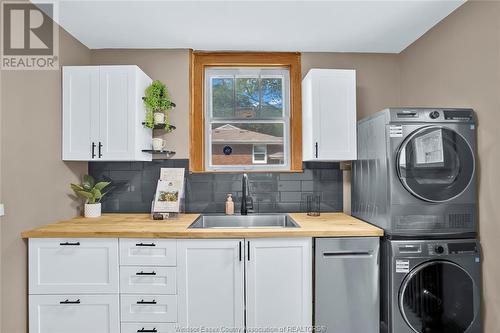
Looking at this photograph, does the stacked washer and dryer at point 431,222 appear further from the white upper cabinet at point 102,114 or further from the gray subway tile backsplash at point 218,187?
the white upper cabinet at point 102,114

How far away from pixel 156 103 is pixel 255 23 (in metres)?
1.08

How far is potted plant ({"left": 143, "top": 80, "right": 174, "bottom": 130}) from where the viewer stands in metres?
2.57

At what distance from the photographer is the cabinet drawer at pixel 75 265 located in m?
2.07

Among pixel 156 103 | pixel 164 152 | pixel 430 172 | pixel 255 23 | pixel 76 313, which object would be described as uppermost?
pixel 255 23

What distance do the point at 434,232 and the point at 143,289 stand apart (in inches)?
80.9

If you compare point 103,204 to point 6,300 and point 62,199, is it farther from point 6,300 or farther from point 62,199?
point 6,300

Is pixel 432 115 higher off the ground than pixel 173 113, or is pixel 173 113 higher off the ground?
pixel 173 113

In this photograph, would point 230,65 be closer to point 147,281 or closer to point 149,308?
point 147,281

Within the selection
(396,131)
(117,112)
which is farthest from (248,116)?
(396,131)

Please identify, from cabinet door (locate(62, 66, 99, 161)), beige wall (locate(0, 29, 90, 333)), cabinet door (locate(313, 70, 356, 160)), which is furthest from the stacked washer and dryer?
beige wall (locate(0, 29, 90, 333))

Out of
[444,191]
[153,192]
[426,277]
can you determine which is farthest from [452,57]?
[153,192]

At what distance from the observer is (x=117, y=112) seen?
2455mm

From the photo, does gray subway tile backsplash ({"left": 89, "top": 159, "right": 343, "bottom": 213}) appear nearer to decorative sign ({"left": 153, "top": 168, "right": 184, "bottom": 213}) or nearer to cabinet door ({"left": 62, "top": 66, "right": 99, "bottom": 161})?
decorative sign ({"left": 153, "top": 168, "right": 184, "bottom": 213})

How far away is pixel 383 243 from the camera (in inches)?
82.8
